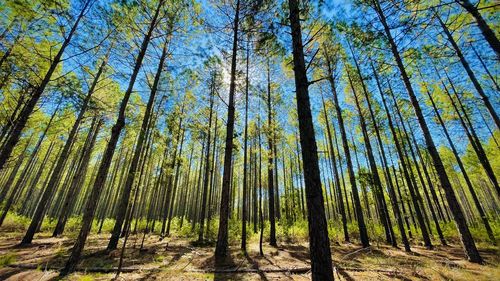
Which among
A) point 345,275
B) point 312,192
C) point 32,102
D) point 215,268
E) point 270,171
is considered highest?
point 32,102

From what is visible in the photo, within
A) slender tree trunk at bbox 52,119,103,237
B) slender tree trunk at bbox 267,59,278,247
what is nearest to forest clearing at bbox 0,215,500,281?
slender tree trunk at bbox 267,59,278,247

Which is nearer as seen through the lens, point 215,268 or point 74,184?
point 215,268

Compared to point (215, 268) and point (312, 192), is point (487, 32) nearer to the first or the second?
point (312, 192)

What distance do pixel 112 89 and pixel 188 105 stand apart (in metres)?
4.70

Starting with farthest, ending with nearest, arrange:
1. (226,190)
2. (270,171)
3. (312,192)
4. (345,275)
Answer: (270,171) → (226,190) → (345,275) → (312,192)

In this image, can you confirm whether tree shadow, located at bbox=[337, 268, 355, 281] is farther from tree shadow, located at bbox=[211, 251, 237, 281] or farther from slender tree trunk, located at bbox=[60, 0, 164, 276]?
slender tree trunk, located at bbox=[60, 0, 164, 276]

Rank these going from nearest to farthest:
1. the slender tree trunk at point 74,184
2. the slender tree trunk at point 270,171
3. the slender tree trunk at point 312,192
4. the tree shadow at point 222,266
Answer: the slender tree trunk at point 312,192
the tree shadow at point 222,266
the slender tree trunk at point 270,171
the slender tree trunk at point 74,184

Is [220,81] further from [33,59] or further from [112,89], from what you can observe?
[33,59]

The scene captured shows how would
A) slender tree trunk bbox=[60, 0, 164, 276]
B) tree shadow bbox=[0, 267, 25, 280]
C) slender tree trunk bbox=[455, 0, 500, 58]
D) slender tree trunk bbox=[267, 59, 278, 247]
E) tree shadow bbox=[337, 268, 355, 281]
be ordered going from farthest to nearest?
slender tree trunk bbox=[267, 59, 278, 247] → slender tree trunk bbox=[60, 0, 164, 276] → tree shadow bbox=[337, 268, 355, 281] → slender tree trunk bbox=[455, 0, 500, 58] → tree shadow bbox=[0, 267, 25, 280]

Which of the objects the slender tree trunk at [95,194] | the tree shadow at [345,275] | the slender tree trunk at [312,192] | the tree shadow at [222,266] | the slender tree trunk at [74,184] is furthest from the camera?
the slender tree trunk at [74,184]

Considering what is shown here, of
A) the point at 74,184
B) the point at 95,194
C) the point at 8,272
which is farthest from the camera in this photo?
the point at 74,184

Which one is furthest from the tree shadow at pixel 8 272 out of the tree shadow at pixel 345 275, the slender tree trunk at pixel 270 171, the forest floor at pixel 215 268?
the slender tree trunk at pixel 270 171

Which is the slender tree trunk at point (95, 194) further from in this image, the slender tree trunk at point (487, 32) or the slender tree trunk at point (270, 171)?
the slender tree trunk at point (487, 32)

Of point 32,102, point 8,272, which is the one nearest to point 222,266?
point 8,272
